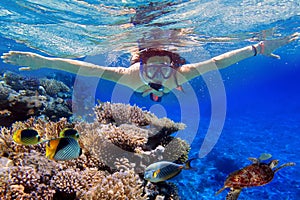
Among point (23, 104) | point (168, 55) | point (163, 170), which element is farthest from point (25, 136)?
point (168, 55)

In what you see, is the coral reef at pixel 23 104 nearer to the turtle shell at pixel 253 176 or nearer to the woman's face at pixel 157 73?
the woman's face at pixel 157 73

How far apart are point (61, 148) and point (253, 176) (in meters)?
2.92

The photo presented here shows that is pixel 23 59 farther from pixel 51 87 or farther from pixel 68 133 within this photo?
pixel 51 87

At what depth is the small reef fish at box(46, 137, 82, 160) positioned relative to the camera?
2.84 m

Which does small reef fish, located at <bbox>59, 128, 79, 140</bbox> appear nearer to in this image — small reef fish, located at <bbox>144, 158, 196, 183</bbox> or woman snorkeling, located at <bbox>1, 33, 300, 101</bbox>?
small reef fish, located at <bbox>144, 158, 196, 183</bbox>

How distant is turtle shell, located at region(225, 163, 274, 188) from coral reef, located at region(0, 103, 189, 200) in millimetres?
1342

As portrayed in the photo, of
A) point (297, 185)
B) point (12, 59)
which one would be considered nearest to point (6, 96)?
point (12, 59)

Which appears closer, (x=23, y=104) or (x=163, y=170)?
(x=163, y=170)

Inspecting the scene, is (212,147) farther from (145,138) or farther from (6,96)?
(6,96)

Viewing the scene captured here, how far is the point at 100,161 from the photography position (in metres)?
4.24

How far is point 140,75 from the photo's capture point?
256 inches

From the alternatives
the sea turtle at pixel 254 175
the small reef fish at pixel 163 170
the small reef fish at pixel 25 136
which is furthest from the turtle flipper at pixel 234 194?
the small reef fish at pixel 25 136

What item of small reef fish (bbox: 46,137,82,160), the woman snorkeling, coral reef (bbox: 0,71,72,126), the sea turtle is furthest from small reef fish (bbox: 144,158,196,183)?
coral reef (bbox: 0,71,72,126)

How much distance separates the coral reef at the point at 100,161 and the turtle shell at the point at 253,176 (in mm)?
1342
